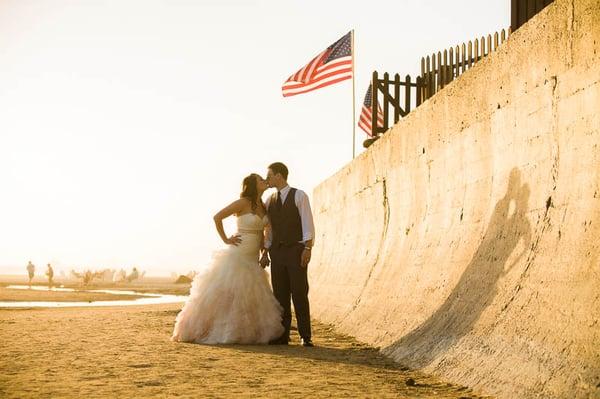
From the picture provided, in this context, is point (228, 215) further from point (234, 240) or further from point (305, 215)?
point (305, 215)

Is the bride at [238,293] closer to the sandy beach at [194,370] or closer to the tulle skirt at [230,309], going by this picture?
the tulle skirt at [230,309]

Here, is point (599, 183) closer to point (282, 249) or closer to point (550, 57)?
point (550, 57)

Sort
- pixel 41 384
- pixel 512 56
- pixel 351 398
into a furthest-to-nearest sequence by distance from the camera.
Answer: pixel 512 56 → pixel 41 384 → pixel 351 398

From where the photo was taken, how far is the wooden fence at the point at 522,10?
7082 mm

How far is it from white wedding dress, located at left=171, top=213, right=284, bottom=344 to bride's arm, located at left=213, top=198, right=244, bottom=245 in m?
0.15

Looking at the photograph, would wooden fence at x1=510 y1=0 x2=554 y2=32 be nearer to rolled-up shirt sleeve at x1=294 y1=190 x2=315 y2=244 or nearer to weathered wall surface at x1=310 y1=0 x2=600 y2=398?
weathered wall surface at x1=310 y1=0 x2=600 y2=398

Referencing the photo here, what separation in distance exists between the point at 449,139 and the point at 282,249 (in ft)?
8.24

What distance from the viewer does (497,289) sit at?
5402 mm

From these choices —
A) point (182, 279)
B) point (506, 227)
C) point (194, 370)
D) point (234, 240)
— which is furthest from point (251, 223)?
point (182, 279)

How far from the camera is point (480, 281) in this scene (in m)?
5.83

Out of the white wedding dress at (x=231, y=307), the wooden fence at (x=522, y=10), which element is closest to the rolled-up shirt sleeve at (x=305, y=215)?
the white wedding dress at (x=231, y=307)

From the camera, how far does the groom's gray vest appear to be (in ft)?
28.1

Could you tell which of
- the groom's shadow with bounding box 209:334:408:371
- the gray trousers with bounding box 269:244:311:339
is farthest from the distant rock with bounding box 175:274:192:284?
the groom's shadow with bounding box 209:334:408:371

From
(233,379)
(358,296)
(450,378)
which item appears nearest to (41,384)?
(233,379)
